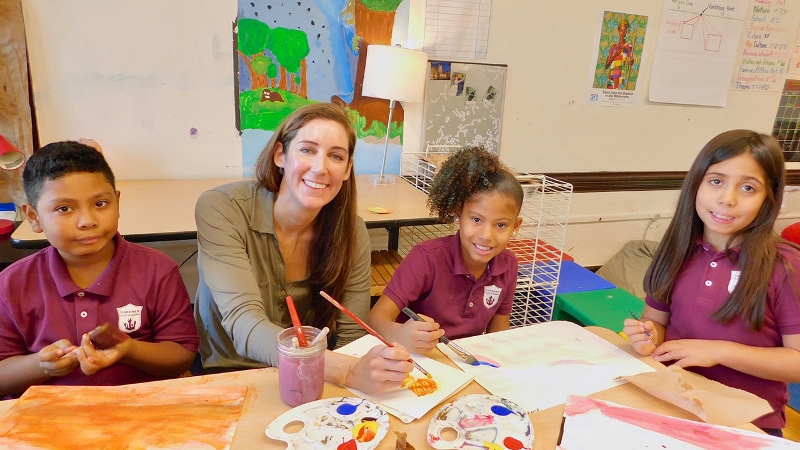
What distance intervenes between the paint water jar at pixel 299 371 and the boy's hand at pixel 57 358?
1.43 ft

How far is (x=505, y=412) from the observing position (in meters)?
0.80

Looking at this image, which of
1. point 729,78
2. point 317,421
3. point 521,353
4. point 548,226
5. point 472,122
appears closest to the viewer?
point 317,421

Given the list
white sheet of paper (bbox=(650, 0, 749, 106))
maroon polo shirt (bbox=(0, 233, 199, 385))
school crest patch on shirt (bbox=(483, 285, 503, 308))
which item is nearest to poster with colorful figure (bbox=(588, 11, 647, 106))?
→ white sheet of paper (bbox=(650, 0, 749, 106))

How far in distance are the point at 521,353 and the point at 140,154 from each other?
79.0 inches

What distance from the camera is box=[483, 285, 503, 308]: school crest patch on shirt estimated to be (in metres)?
1.40

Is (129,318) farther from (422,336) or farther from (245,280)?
(422,336)

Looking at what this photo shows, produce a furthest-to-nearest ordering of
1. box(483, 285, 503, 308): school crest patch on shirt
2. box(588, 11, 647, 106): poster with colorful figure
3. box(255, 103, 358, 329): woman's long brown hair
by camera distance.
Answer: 1. box(588, 11, 647, 106): poster with colorful figure
2. box(483, 285, 503, 308): school crest patch on shirt
3. box(255, 103, 358, 329): woman's long brown hair

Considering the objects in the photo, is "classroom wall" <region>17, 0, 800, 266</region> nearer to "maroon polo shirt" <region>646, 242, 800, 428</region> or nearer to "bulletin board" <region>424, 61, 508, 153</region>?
"bulletin board" <region>424, 61, 508, 153</region>

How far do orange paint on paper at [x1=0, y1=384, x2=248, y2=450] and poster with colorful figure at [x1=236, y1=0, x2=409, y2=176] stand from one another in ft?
5.77

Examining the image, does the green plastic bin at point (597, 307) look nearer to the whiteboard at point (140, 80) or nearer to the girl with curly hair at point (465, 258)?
the girl with curly hair at point (465, 258)

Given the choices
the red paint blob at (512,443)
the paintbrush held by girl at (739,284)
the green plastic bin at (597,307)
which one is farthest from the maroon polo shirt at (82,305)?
the green plastic bin at (597,307)

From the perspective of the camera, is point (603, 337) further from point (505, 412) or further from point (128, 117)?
point (128, 117)

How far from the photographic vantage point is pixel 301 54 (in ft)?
7.70

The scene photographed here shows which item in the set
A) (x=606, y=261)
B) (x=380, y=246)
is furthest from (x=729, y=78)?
(x=380, y=246)
